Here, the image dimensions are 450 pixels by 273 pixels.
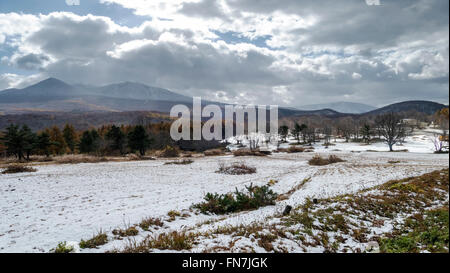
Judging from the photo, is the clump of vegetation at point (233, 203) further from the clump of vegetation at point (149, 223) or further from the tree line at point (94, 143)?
the tree line at point (94, 143)

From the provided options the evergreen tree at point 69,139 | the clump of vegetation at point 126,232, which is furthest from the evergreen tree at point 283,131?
the clump of vegetation at point 126,232

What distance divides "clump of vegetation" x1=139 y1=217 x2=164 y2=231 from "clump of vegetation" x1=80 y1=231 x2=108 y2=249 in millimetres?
1289

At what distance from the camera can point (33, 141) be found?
36.8m

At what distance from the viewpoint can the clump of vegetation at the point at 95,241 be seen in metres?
5.78

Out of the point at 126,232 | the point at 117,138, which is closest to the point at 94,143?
the point at 117,138

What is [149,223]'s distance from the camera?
7719 mm

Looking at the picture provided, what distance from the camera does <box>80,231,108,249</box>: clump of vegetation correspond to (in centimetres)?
578

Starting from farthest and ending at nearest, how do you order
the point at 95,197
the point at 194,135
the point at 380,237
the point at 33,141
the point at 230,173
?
the point at 194,135, the point at 33,141, the point at 230,173, the point at 95,197, the point at 380,237

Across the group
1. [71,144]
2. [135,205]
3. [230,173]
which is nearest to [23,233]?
[135,205]

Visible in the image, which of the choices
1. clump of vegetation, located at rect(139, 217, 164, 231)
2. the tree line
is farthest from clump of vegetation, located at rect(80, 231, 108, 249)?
the tree line

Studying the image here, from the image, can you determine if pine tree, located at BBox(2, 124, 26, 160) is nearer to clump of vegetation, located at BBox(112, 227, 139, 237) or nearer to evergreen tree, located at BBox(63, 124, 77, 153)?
evergreen tree, located at BBox(63, 124, 77, 153)
